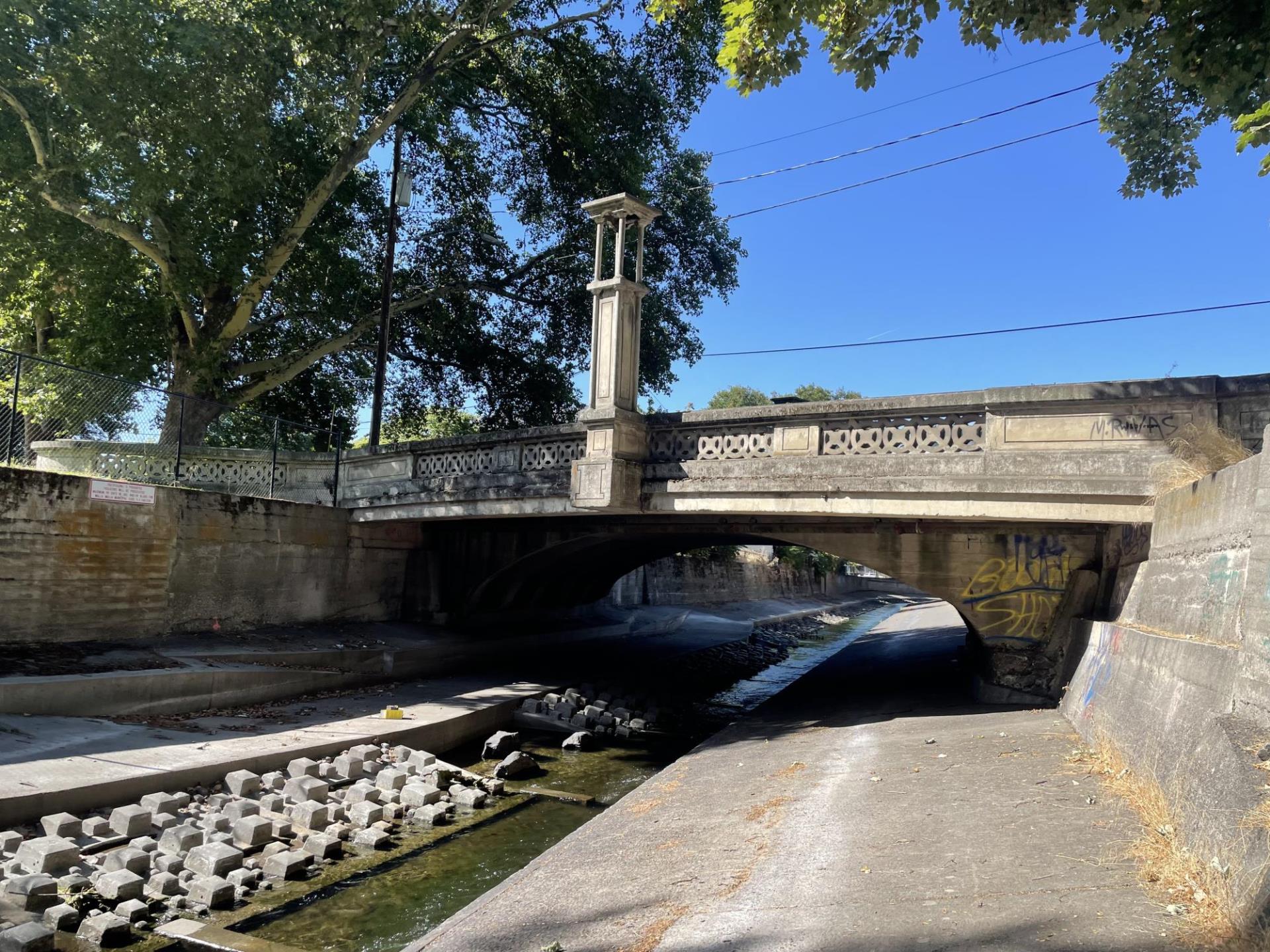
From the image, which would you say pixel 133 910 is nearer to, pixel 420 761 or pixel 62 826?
pixel 62 826

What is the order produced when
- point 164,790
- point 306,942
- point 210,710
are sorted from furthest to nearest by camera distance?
point 210,710
point 164,790
point 306,942

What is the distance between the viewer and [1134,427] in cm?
822

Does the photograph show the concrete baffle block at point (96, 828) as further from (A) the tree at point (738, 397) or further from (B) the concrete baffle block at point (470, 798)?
(A) the tree at point (738, 397)

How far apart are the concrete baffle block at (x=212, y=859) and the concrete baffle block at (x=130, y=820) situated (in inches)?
24.1

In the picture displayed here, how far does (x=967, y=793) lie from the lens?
627 centimetres

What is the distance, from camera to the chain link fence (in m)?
11.4

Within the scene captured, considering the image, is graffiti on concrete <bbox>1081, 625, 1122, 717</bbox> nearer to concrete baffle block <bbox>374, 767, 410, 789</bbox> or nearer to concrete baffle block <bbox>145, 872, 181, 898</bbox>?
concrete baffle block <bbox>374, 767, 410, 789</bbox>

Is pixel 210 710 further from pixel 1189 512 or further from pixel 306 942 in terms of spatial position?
pixel 1189 512

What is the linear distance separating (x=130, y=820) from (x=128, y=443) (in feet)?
29.3

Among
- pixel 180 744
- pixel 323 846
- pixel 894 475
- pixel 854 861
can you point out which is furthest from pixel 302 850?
pixel 894 475

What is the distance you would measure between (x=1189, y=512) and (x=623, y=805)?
567cm

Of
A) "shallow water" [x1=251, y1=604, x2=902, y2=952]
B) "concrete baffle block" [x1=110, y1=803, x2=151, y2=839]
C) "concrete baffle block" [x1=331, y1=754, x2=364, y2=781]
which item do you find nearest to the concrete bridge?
"shallow water" [x1=251, y1=604, x2=902, y2=952]

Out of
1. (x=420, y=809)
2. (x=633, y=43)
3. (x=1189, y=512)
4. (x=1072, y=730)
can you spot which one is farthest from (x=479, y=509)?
(x=633, y=43)

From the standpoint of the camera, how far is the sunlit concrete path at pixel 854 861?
13.0 feet
